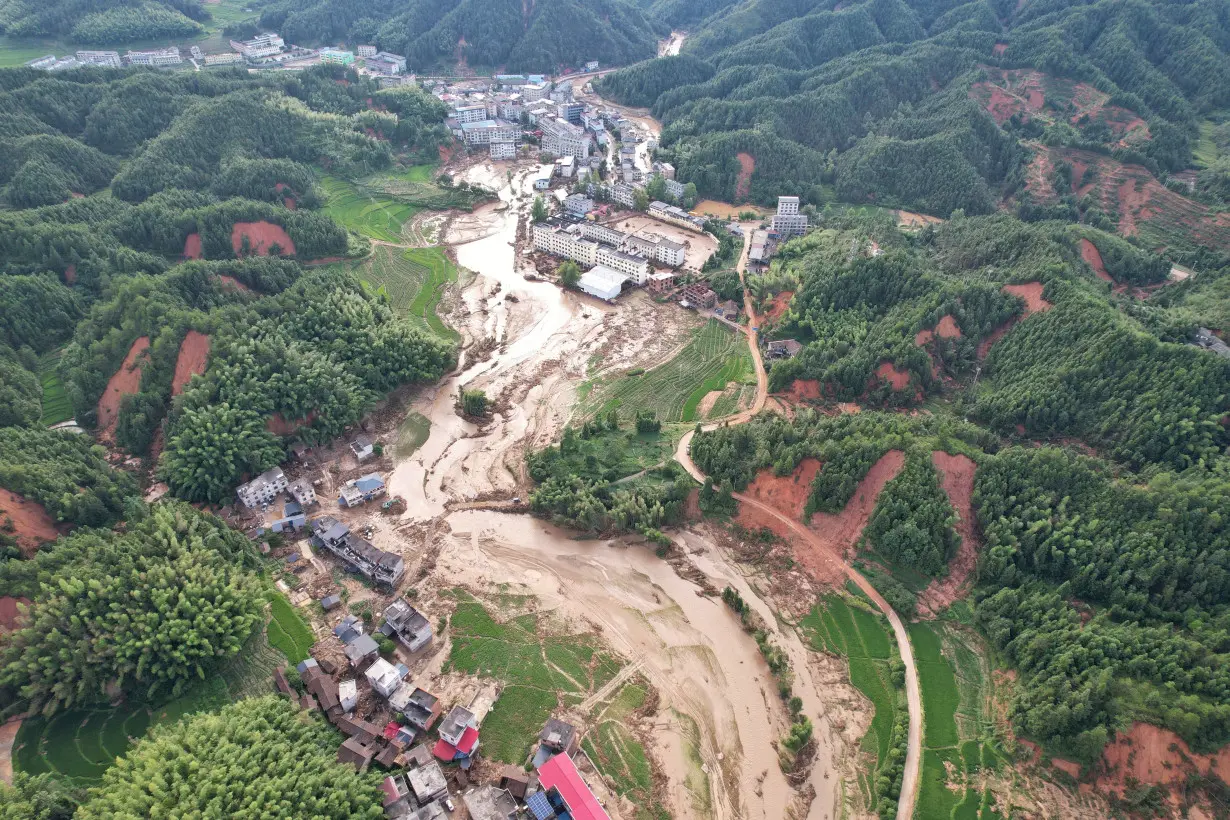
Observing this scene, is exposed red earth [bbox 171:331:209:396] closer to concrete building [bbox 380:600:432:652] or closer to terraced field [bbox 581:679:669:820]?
concrete building [bbox 380:600:432:652]

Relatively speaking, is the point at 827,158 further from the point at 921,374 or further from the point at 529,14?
the point at 529,14

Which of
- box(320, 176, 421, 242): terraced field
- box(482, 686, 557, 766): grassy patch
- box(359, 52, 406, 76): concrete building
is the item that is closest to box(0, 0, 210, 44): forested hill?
box(359, 52, 406, 76): concrete building

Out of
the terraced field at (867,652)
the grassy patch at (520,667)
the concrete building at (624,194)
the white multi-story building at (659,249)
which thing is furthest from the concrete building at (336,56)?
the terraced field at (867,652)

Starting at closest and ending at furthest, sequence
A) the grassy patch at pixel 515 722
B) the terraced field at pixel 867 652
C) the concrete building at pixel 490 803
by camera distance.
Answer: the concrete building at pixel 490 803
the grassy patch at pixel 515 722
the terraced field at pixel 867 652

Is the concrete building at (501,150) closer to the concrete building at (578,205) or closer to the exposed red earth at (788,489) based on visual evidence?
the concrete building at (578,205)

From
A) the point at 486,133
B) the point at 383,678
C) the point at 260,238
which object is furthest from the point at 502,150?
the point at 383,678

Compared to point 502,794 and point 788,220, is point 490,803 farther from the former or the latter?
point 788,220
